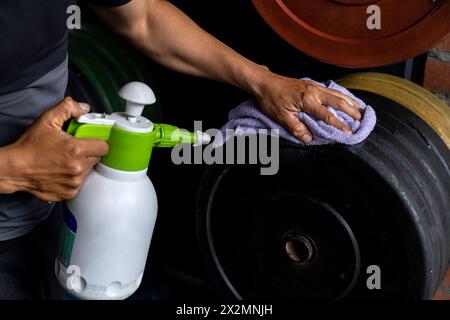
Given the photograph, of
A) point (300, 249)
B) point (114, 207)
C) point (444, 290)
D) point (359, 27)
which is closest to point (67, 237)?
point (114, 207)

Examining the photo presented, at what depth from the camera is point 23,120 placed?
0.82m

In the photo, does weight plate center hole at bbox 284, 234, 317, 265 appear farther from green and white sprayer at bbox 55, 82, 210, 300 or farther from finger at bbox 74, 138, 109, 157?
finger at bbox 74, 138, 109, 157

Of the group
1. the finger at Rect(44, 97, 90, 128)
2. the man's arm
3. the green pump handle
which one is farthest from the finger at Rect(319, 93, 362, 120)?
the finger at Rect(44, 97, 90, 128)

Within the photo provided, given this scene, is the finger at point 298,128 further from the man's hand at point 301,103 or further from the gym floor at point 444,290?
the gym floor at point 444,290

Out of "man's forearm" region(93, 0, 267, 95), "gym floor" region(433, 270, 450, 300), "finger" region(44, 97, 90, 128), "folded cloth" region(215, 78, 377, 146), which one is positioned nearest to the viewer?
"finger" region(44, 97, 90, 128)

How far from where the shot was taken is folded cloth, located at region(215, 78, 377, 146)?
0.87 meters

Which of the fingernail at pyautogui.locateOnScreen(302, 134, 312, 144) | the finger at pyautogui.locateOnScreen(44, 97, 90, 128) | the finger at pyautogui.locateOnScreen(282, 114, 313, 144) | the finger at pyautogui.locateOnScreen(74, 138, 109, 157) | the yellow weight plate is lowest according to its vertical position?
the finger at pyautogui.locateOnScreen(74, 138, 109, 157)

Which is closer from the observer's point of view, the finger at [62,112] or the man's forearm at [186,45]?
the finger at [62,112]

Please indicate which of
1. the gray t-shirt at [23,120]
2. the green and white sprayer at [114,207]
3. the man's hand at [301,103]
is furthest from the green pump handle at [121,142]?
the man's hand at [301,103]

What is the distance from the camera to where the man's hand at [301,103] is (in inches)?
34.9

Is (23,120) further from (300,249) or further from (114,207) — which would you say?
(300,249)

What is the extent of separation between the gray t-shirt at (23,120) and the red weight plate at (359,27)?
0.41m

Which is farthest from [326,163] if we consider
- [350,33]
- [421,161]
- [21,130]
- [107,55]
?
[107,55]

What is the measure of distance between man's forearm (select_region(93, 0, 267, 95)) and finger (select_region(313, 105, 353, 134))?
0.46 ft
